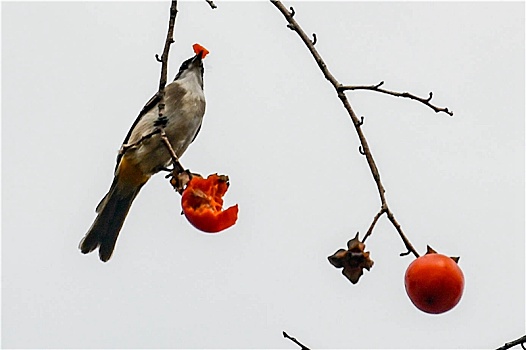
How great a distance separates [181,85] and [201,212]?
3429mm

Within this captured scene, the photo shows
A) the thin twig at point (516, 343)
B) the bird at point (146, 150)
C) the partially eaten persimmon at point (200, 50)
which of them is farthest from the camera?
the bird at point (146, 150)

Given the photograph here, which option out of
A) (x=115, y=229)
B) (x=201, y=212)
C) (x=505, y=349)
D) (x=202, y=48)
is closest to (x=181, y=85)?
(x=115, y=229)

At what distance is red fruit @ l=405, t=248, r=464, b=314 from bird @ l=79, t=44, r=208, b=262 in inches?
112

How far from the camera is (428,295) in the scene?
3.23m

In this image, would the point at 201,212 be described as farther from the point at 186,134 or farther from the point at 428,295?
the point at 186,134

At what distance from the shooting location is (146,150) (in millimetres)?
6020

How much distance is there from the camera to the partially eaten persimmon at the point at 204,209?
3.32 m

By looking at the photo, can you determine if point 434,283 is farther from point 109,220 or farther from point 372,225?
point 109,220

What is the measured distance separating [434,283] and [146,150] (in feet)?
10.7

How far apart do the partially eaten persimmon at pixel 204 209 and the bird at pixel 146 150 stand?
2.42 meters

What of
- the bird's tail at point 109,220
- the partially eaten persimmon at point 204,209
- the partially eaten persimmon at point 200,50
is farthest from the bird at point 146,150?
the partially eaten persimmon at point 204,209

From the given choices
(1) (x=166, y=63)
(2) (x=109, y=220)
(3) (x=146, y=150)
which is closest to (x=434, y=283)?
(1) (x=166, y=63)

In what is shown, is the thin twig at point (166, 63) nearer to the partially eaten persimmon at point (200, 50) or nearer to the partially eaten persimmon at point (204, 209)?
the partially eaten persimmon at point (204, 209)

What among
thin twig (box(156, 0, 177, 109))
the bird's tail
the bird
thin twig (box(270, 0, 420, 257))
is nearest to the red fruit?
thin twig (box(270, 0, 420, 257))
